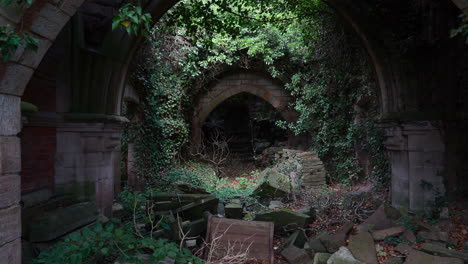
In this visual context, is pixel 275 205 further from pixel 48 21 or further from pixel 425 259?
pixel 48 21

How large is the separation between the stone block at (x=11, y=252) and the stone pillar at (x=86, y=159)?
6.67 feet

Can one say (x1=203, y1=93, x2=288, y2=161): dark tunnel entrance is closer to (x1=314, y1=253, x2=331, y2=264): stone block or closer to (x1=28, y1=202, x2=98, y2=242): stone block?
(x1=28, y1=202, x2=98, y2=242): stone block

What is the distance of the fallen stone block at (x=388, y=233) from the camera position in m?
3.76

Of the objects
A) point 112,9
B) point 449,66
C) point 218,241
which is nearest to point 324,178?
point 449,66

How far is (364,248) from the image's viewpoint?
11.4 ft

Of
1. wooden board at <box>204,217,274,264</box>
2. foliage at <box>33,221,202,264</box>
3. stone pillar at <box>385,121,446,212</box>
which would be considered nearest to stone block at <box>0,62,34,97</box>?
foliage at <box>33,221,202,264</box>

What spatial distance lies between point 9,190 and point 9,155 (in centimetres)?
26

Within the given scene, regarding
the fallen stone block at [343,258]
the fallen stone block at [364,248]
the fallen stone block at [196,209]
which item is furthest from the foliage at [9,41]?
the fallen stone block at [364,248]

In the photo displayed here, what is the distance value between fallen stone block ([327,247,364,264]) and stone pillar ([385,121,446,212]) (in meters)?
1.64

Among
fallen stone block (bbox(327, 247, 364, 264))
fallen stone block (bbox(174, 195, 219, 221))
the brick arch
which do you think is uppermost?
the brick arch

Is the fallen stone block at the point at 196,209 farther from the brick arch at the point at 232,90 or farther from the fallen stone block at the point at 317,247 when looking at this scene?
the brick arch at the point at 232,90

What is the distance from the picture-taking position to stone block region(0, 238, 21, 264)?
2.12 metres

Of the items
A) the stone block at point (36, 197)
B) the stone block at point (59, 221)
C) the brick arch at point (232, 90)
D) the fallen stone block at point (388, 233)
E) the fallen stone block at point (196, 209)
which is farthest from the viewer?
the brick arch at point (232, 90)

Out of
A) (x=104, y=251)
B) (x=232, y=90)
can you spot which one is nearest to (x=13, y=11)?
(x=104, y=251)
